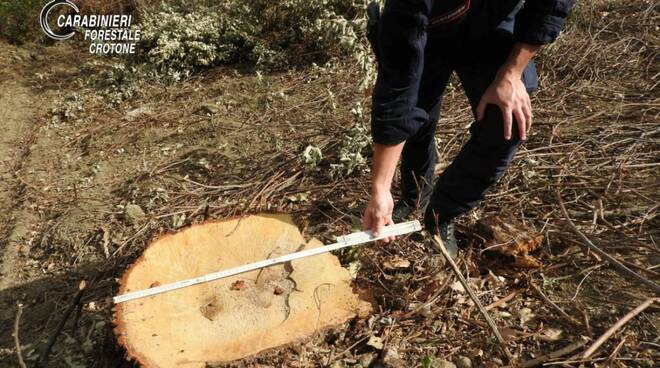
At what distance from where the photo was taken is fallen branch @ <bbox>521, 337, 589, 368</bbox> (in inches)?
72.9

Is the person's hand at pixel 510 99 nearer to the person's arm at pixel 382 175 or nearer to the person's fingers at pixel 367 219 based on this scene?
the person's arm at pixel 382 175

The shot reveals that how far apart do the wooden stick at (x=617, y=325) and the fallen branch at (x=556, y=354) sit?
0.07 m

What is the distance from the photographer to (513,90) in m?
1.71

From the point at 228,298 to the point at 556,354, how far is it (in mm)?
1338

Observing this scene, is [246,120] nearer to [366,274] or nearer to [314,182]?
[314,182]

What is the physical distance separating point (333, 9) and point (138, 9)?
2430 mm

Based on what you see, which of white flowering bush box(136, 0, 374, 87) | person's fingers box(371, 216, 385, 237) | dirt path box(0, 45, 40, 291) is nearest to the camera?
person's fingers box(371, 216, 385, 237)

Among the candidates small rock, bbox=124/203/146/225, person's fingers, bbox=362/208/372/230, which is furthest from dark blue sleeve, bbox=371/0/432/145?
small rock, bbox=124/203/146/225

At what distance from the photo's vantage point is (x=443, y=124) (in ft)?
11.2

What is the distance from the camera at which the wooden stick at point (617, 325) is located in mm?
1810

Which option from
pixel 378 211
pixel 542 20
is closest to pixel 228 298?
pixel 378 211

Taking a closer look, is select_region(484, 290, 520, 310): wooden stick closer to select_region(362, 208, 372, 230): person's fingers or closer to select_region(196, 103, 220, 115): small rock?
select_region(362, 208, 372, 230): person's fingers

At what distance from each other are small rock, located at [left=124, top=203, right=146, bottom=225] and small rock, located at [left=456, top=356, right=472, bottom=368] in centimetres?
204

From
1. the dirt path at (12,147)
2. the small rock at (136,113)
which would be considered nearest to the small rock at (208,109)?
the small rock at (136,113)
